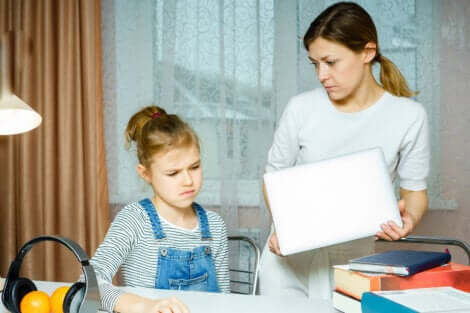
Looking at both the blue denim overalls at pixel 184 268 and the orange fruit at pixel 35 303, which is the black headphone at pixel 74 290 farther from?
the blue denim overalls at pixel 184 268

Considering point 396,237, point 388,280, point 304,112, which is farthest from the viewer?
point 304,112

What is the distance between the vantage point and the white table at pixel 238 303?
1052mm

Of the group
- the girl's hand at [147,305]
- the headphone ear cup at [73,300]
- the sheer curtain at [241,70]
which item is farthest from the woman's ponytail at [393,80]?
the headphone ear cup at [73,300]

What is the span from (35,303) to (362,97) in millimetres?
1005

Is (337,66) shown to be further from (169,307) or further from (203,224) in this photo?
(169,307)

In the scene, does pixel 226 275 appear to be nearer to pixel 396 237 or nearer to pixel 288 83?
pixel 396 237

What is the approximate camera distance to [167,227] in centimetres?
140

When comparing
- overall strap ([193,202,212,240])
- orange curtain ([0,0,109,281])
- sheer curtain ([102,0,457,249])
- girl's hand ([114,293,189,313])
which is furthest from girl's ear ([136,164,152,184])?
orange curtain ([0,0,109,281])

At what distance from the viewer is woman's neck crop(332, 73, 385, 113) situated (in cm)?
149

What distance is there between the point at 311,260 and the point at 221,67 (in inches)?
50.5

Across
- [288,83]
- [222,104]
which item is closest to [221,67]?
[222,104]

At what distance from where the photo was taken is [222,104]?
2484 mm

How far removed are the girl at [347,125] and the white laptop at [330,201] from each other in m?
0.27

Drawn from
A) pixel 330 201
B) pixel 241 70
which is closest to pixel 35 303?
pixel 330 201
